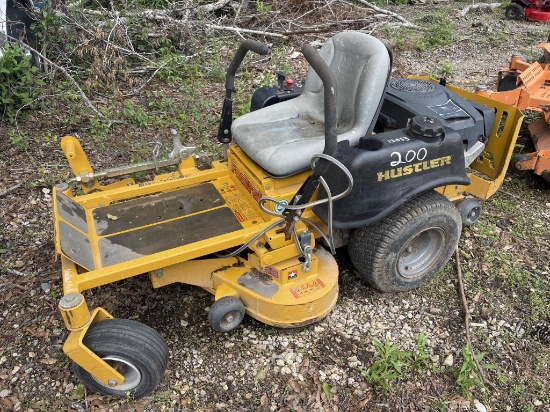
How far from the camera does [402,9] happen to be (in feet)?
29.7

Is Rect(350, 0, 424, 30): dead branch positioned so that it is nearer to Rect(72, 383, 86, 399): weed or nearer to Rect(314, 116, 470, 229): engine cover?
Rect(314, 116, 470, 229): engine cover

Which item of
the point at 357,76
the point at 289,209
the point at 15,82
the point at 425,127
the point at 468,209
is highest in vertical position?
the point at 357,76

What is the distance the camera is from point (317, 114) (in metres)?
3.23

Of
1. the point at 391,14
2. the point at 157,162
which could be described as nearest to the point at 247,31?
the point at 391,14

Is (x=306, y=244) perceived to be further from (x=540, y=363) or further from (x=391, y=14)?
(x=391, y=14)

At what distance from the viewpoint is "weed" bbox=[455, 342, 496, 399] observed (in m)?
2.57

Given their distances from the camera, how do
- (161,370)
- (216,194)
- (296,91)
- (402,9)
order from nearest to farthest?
(161,370), (216,194), (296,91), (402,9)

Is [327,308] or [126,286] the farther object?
[126,286]

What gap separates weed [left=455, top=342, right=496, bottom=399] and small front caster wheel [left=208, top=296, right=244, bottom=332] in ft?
4.11

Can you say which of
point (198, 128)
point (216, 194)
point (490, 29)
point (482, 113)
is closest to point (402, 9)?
point (490, 29)

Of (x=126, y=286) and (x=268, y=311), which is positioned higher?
(x=268, y=311)

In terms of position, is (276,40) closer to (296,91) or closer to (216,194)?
(296,91)

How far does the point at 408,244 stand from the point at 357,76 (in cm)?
107

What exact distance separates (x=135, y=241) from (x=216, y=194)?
638 mm
